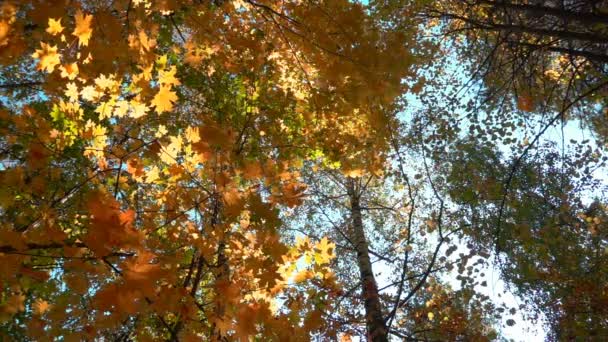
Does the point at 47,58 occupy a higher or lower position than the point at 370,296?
lower

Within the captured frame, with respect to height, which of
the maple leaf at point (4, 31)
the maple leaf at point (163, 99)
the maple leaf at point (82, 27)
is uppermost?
the maple leaf at point (163, 99)

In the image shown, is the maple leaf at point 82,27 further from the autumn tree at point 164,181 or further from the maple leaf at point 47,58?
the maple leaf at point 47,58

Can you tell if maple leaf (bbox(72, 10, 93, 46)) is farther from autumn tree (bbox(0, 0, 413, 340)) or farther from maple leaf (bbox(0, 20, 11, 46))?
maple leaf (bbox(0, 20, 11, 46))

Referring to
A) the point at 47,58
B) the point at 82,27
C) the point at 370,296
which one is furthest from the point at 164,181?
the point at 370,296

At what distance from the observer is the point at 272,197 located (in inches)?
80.4

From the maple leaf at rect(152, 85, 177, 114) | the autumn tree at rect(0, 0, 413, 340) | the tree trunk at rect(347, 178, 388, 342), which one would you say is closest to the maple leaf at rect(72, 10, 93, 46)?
the autumn tree at rect(0, 0, 413, 340)

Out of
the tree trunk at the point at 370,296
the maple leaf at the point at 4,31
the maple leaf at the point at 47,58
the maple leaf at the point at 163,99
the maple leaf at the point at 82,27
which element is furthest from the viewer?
the tree trunk at the point at 370,296

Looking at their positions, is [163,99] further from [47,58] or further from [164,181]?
[164,181]

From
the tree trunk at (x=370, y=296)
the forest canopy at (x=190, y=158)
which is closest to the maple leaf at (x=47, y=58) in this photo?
the forest canopy at (x=190, y=158)

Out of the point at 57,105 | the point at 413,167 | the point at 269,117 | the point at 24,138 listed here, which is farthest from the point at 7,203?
the point at 413,167

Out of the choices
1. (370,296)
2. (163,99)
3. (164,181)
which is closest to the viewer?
(163,99)

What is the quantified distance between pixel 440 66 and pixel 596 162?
11.1ft

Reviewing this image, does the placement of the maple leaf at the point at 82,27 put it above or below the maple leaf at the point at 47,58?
below

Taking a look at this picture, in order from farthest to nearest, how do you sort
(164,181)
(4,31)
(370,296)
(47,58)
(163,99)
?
(370,296) < (164,181) < (163,99) < (47,58) < (4,31)
